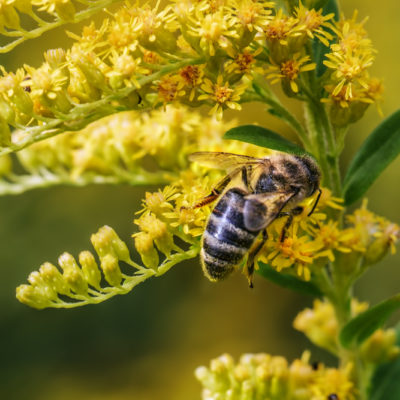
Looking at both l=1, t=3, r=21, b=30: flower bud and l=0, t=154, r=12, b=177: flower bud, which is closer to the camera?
l=1, t=3, r=21, b=30: flower bud

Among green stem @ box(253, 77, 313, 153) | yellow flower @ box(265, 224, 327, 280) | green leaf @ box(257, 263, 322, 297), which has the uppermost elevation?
green stem @ box(253, 77, 313, 153)

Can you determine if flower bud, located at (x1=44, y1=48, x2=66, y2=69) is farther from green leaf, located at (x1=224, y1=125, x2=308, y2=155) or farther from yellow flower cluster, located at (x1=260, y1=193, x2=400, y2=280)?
yellow flower cluster, located at (x1=260, y1=193, x2=400, y2=280)

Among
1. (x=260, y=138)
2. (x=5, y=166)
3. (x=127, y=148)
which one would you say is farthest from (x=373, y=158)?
(x=5, y=166)

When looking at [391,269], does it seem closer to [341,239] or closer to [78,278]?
[341,239]

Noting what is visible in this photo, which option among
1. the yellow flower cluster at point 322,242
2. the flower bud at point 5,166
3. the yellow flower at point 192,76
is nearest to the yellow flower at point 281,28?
the yellow flower at point 192,76

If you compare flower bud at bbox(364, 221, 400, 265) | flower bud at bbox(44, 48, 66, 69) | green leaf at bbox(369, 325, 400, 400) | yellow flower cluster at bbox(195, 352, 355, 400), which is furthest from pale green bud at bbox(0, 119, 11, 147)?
green leaf at bbox(369, 325, 400, 400)

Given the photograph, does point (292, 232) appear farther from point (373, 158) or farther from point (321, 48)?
point (321, 48)

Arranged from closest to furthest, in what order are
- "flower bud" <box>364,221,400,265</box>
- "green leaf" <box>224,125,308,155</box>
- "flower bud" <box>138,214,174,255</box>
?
"green leaf" <box>224,125,308,155</box> < "flower bud" <box>138,214,174,255</box> < "flower bud" <box>364,221,400,265</box>
